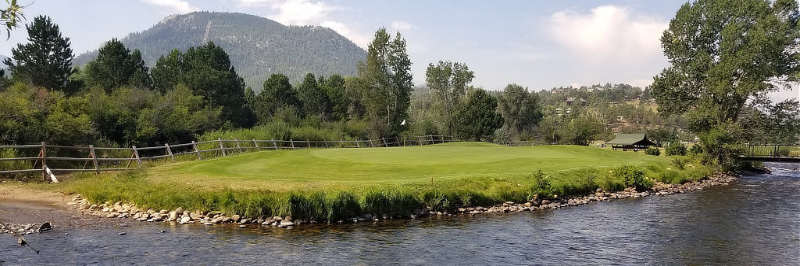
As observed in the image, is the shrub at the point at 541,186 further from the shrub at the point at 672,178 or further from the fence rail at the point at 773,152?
the fence rail at the point at 773,152

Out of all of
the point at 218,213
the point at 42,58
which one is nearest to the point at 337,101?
the point at 42,58

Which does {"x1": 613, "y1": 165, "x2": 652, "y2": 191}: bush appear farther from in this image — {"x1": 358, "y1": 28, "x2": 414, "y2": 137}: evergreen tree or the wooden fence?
{"x1": 358, "y1": 28, "x2": 414, "y2": 137}: evergreen tree

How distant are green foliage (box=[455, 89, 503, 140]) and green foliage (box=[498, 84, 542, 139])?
39123 mm

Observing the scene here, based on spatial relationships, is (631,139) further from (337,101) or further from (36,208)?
(36,208)

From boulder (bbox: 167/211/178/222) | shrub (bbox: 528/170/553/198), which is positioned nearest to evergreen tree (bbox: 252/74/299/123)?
shrub (bbox: 528/170/553/198)

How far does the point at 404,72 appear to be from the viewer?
3204 inches

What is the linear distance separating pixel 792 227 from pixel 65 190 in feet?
91.4

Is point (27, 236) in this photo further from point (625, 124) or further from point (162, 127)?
point (625, 124)

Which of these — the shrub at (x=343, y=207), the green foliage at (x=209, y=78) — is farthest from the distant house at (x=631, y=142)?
the shrub at (x=343, y=207)

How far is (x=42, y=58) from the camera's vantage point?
6219cm

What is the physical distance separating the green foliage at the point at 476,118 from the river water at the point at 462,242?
7208 cm

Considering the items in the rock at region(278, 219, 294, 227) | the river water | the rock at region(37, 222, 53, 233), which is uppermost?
the rock at region(37, 222, 53, 233)

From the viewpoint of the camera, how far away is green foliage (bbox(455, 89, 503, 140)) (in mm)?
92500

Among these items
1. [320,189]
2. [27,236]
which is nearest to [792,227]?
[320,189]
